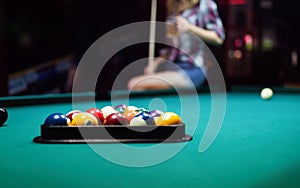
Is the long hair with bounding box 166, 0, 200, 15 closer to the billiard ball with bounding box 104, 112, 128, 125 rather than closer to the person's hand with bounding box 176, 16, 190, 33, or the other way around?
the person's hand with bounding box 176, 16, 190, 33

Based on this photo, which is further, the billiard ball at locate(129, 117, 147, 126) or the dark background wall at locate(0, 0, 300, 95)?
the dark background wall at locate(0, 0, 300, 95)

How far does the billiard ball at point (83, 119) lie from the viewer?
1.96 m

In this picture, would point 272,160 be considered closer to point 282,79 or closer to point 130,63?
point 130,63

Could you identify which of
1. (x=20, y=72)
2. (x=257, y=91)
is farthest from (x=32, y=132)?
(x=20, y=72)

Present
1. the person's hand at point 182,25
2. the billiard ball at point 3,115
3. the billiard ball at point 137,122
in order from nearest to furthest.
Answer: the billiard ball at point 137,122 → the billiard ball at point 3,115 → the person's hand at point 182,25

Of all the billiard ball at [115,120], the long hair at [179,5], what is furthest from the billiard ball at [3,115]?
the long hair at [179,5]

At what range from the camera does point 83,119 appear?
1.97m

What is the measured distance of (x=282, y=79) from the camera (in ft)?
32.1

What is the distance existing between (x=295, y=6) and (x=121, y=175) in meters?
11.4

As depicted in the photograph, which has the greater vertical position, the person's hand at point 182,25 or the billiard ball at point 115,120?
the person's hand at point 182,25

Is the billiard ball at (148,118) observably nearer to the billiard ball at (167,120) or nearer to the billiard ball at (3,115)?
the billiard ball at (167,120)

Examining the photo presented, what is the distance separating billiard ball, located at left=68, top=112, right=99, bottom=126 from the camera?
6.42 feet

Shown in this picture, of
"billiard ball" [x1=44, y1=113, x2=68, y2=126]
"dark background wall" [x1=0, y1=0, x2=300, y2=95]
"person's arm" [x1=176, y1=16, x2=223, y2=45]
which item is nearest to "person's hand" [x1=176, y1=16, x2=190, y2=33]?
"person's arm" [x1=176, y1=16, x2=223, y2=45]

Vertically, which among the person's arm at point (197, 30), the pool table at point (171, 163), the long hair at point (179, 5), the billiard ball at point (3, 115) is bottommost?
the pool table at point (171, 163)
